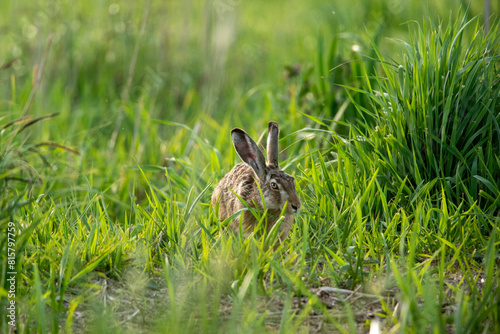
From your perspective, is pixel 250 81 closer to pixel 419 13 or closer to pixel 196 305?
pixel 419 13

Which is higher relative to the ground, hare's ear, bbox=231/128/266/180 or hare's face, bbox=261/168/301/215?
hare's ear, bbox=231/128/266/180

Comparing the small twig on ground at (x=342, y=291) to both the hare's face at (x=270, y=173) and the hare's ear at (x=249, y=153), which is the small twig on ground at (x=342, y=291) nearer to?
the hare's face at (x=270, y=173)

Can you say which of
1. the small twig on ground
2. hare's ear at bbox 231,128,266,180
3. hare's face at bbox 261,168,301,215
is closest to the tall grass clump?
hare's face at bbox 261,168,301,215

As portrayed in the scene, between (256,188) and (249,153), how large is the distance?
0.24 meters

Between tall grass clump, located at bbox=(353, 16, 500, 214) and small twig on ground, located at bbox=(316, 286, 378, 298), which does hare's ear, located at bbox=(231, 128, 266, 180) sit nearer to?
tall grass clump, located at bbox=(353, 16, 500, 214)

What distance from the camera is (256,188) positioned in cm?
367

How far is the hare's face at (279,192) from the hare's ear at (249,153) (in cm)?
6

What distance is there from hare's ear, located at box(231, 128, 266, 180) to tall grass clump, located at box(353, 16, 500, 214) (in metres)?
0.65

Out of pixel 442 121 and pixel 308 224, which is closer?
pixel 308 224

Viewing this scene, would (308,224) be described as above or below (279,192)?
below

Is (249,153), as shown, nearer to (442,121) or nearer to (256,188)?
(256,188)

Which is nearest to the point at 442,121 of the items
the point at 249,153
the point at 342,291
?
the point at 249,153

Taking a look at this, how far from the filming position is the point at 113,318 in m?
2.59

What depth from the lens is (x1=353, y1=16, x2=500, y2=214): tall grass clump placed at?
3451mm
